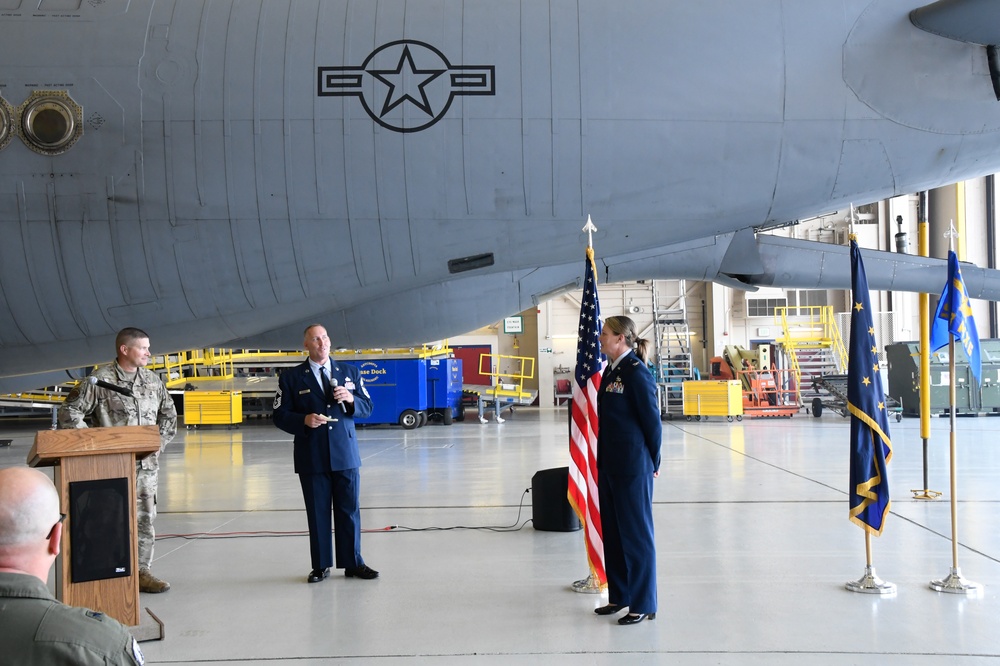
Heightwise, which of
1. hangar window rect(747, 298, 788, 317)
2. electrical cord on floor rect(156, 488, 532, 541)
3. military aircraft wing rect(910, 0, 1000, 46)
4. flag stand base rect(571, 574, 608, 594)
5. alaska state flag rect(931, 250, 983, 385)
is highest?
military aircraft wing rect(910, 0, 1000, 46)

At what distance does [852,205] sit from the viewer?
197 inches

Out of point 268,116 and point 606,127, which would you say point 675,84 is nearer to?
point 606,127

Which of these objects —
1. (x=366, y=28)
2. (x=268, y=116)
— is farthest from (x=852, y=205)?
(x=268, y=116)

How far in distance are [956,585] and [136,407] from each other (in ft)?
17.3

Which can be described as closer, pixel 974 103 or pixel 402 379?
pixel 974 103

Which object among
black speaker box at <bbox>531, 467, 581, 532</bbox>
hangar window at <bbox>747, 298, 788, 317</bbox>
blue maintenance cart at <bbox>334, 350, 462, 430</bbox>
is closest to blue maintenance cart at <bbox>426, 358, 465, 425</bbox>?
blue maintenance cart at <bbox>334, 350, 462, 430</bbox>

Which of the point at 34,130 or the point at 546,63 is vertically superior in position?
the point at 546,63

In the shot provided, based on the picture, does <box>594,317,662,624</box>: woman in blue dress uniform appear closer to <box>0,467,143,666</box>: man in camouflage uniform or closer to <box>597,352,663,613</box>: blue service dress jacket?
<box>597,352,663,613</box>: blue service dress jacket

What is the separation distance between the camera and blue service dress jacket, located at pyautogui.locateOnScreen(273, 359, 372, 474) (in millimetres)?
5379

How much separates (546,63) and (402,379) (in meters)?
15.7

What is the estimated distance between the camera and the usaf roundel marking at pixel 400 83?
470 centimetres

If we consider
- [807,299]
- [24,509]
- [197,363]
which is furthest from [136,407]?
[807,299]

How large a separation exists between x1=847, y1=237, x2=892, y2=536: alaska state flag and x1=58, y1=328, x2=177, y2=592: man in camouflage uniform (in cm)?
440

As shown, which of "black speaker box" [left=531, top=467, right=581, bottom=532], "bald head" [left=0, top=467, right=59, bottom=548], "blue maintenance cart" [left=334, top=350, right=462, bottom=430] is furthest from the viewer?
"blue maintenance cart" [left=334, top=350, right=462, bottom=430]
